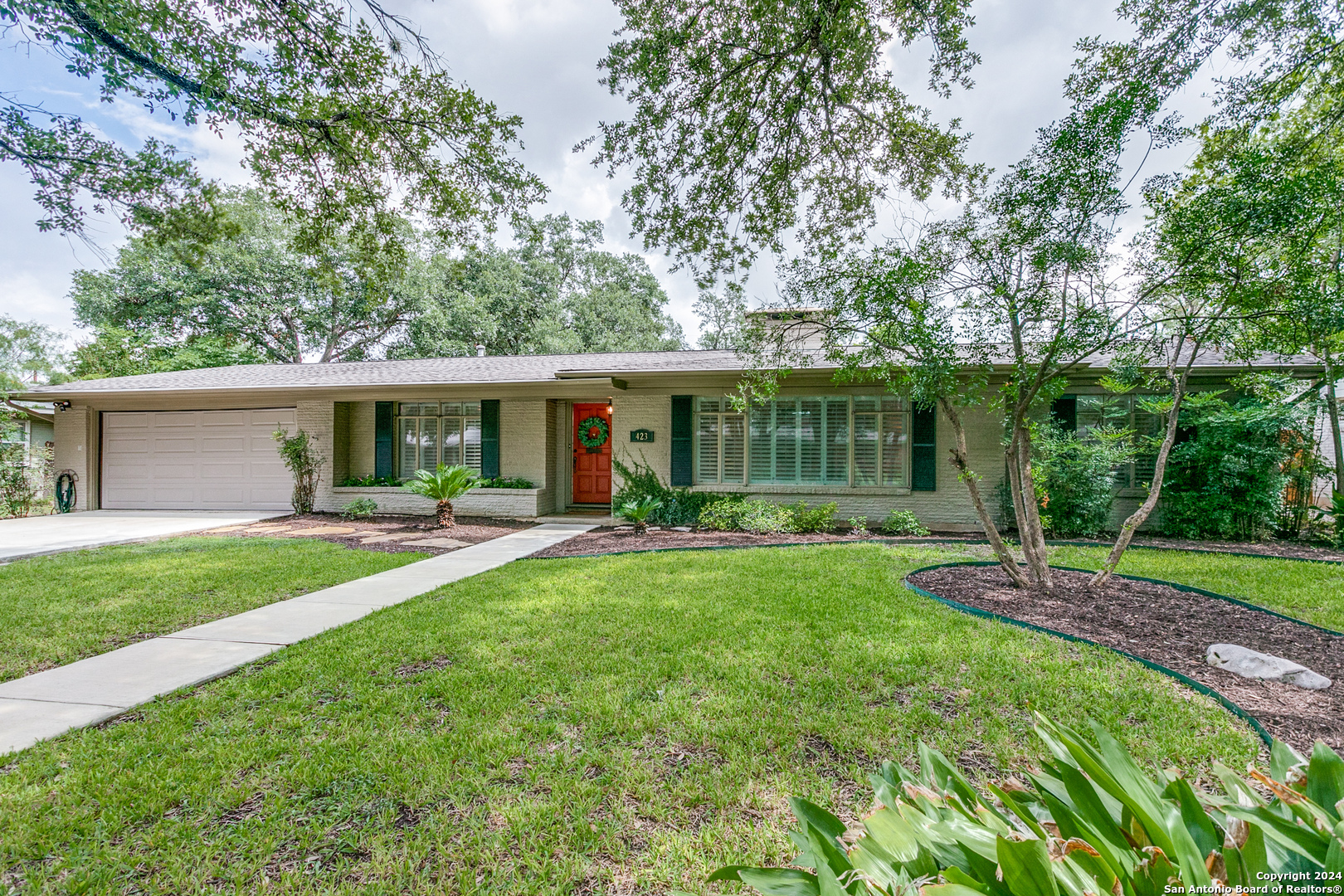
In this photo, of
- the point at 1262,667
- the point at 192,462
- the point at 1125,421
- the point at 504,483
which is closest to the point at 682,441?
the point at 504,483

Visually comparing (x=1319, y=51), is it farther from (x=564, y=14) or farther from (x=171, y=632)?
(x=171, y=632)

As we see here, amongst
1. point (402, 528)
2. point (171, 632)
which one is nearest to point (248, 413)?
point (402, 528)

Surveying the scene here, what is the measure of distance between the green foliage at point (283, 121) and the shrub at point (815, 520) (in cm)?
557

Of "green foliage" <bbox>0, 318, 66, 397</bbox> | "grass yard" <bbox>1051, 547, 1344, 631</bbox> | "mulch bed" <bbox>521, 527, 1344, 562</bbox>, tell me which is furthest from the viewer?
"green foliage" <bbox>0, 318, 66, 397</bbox>

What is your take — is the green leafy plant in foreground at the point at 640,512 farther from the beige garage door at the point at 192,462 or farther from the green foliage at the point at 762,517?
the beige garage door at the point at 192,462

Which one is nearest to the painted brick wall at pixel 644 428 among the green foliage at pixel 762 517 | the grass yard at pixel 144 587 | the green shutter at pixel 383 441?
the green foliage at pixel 762 517

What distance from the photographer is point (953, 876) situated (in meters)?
0.88

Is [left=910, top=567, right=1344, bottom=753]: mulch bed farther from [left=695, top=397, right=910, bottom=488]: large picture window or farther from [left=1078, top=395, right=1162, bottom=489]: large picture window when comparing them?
[left=1078, top=395, right=1162, bottom=489]: large picture window

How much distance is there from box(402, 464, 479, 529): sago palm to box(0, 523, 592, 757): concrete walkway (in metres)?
3.64

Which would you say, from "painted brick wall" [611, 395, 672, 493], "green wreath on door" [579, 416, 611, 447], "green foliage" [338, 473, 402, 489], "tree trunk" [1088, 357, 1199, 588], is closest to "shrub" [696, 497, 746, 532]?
"painted brick wall" [611, 395, 672, 493]

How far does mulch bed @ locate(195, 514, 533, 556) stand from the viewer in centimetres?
758

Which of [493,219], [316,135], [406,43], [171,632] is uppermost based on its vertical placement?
[406,43]

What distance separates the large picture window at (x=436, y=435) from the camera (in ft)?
36.1

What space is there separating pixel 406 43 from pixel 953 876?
20.8ft
